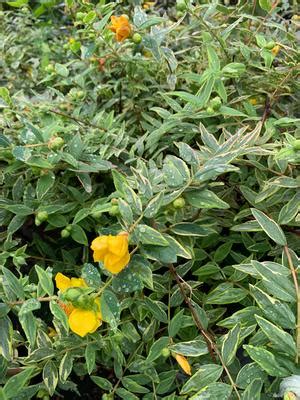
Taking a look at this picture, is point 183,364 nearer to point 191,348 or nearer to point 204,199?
point 191,348

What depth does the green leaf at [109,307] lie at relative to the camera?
70cm

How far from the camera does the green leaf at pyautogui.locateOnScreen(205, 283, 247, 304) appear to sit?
0.88m

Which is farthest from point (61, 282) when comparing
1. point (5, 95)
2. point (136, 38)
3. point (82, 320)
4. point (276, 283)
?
point (136, 38)

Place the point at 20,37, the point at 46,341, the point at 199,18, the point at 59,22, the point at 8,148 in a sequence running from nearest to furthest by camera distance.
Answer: the point at 46,341, the point at 8,148, the point at 199,18, the point at 20,37, the point at 59,22

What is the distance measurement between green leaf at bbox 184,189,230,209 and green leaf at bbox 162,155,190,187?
2cm

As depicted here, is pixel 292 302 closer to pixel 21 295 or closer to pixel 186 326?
pixel 186 326

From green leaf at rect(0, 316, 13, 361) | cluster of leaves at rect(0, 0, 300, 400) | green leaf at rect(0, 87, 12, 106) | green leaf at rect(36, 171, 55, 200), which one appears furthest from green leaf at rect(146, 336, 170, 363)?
green leaf at rect(0, 87, 12, 106)

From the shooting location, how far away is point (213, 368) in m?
0.72

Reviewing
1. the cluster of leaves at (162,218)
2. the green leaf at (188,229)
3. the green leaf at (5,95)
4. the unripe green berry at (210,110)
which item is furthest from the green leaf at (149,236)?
the green leaf at (5,95)

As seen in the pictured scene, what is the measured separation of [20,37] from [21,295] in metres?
1.22

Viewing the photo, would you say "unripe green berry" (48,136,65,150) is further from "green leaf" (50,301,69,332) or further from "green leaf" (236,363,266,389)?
"green leaf" (236,363,266,389)

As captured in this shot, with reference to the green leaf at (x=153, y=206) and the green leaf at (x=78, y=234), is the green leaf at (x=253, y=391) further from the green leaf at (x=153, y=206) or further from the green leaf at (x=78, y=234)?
the green leaf at (x=78, y=234)

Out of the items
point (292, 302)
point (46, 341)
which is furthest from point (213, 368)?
point (46, 341)

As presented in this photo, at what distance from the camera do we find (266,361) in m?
0.62
